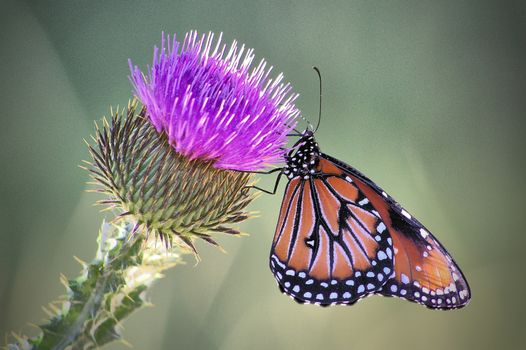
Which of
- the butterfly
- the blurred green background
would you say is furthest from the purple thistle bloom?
the blurred green background

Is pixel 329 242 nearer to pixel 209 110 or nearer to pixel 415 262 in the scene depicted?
pixel 415 262

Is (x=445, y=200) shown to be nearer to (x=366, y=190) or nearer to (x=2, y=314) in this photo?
(x=366, y=190)

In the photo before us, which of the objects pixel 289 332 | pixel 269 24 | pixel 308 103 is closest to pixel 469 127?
pixel 308 103

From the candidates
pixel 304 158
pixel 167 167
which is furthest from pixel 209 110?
pixel 304 158

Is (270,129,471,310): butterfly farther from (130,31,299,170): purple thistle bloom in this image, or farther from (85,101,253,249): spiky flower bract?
(85,101,253,249): spiky flower bract

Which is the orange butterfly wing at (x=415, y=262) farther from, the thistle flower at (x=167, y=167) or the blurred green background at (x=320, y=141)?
the blurred green background at (x=320, y=141)

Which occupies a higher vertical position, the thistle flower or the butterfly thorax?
the butterfly thorax
